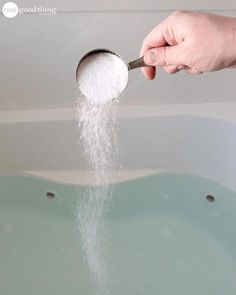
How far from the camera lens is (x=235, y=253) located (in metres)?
1.09

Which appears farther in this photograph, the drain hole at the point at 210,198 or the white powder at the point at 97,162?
the drain hole at the point at 210,198

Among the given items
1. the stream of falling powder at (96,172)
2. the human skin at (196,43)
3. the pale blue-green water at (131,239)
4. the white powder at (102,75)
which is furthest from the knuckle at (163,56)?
the pale blue-green water at (131,239)

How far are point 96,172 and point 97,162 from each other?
0.03 metres

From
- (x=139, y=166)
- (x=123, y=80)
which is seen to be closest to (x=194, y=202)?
(x=139, y=166)

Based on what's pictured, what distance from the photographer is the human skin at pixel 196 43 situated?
655 mm

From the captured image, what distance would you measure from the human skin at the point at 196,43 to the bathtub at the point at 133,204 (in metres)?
0.42

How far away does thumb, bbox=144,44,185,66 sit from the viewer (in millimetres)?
669

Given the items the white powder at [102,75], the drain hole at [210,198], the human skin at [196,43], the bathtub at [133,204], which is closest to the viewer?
the human skin at [196,43]

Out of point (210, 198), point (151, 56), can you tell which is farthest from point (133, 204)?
point (151, 56)

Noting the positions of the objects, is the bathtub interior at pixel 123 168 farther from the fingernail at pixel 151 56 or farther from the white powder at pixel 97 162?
the fingernail at pixel 151 56

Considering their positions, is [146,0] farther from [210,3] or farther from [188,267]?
→ [188,267]

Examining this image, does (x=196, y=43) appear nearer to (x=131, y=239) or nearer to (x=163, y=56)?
(x=163, y=56)

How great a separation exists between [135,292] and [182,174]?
0.36 metres

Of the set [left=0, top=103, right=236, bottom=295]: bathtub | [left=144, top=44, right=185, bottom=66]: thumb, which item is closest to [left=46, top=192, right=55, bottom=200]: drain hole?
[left=0, top=103, right=236, bottom=295]: bathtub
